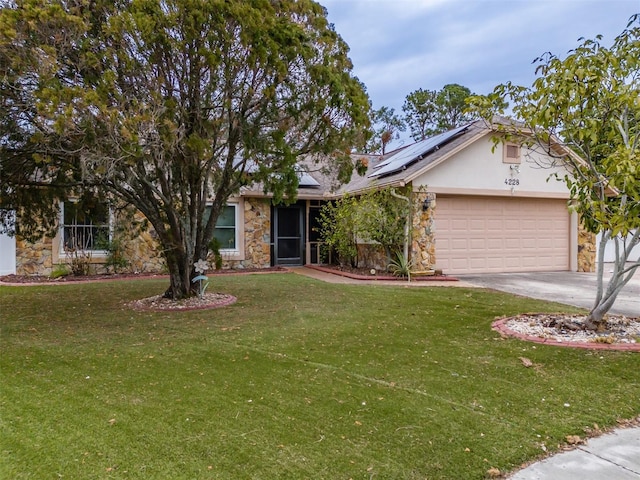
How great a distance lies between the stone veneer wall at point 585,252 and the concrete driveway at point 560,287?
0.57 metres

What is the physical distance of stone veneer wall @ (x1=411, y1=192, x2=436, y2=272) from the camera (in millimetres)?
12547

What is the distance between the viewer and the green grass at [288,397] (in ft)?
9.70

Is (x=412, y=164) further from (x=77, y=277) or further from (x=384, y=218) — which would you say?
(x=77, y=277)

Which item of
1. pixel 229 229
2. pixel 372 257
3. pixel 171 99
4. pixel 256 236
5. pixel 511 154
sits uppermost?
pixel 511 154

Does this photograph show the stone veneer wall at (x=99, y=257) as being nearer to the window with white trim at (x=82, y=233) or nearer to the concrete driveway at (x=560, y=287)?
the window with white trim at (x=82, y=233)

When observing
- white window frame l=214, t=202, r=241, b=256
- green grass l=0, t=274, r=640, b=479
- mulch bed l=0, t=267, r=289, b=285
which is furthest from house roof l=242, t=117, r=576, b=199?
green grass l=0, t=274, r=640, b=479

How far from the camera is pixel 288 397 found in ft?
13.0

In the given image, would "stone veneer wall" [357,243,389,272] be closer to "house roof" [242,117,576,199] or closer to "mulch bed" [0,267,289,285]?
"house roof" [242,117,576,199]

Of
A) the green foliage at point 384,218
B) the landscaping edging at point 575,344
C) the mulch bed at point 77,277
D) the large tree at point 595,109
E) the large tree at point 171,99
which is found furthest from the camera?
the green foliage at point 384,218

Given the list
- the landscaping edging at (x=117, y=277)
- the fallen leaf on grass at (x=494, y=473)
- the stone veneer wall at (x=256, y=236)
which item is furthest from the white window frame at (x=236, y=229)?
the fallen leaf on grass at (x=494, y=473)

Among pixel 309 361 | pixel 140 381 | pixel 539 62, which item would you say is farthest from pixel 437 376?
pixel 539 62

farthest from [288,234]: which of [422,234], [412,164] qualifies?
[422,234]

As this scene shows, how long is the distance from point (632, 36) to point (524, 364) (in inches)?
181

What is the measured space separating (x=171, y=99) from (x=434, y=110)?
29152mm
